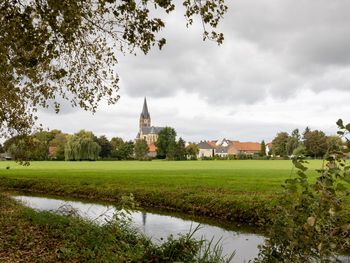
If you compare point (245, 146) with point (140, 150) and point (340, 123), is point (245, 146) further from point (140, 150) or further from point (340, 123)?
point (340, 123)

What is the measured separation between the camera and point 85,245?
10.0 meters

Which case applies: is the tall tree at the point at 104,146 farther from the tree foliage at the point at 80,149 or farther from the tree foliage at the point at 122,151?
the tree foliage at the point at 80,149

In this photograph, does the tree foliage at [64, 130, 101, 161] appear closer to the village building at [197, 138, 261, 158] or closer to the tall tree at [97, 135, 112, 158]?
the tall tree at [97, 135, 112, 158]

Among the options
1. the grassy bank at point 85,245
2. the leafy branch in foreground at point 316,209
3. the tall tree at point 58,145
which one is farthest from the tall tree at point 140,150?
the leafy branch in foreground at point 316,209

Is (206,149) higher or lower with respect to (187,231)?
higher

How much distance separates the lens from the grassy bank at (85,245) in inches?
347

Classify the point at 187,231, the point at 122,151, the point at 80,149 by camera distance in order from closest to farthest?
the point at 187,231
the point at 80,149
the point at 122,151

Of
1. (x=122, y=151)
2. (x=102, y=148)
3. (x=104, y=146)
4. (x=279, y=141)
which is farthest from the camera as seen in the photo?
(x=279, y=141)

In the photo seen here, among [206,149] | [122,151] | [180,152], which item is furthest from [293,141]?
[206,149]

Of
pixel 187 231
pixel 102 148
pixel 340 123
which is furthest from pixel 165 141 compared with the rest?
pixel 340 123

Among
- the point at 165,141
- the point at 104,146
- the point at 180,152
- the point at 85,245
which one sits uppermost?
the point at 165,141

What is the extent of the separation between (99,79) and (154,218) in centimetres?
828

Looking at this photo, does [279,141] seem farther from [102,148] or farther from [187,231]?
[187,231]

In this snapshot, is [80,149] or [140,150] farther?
[140,150]
